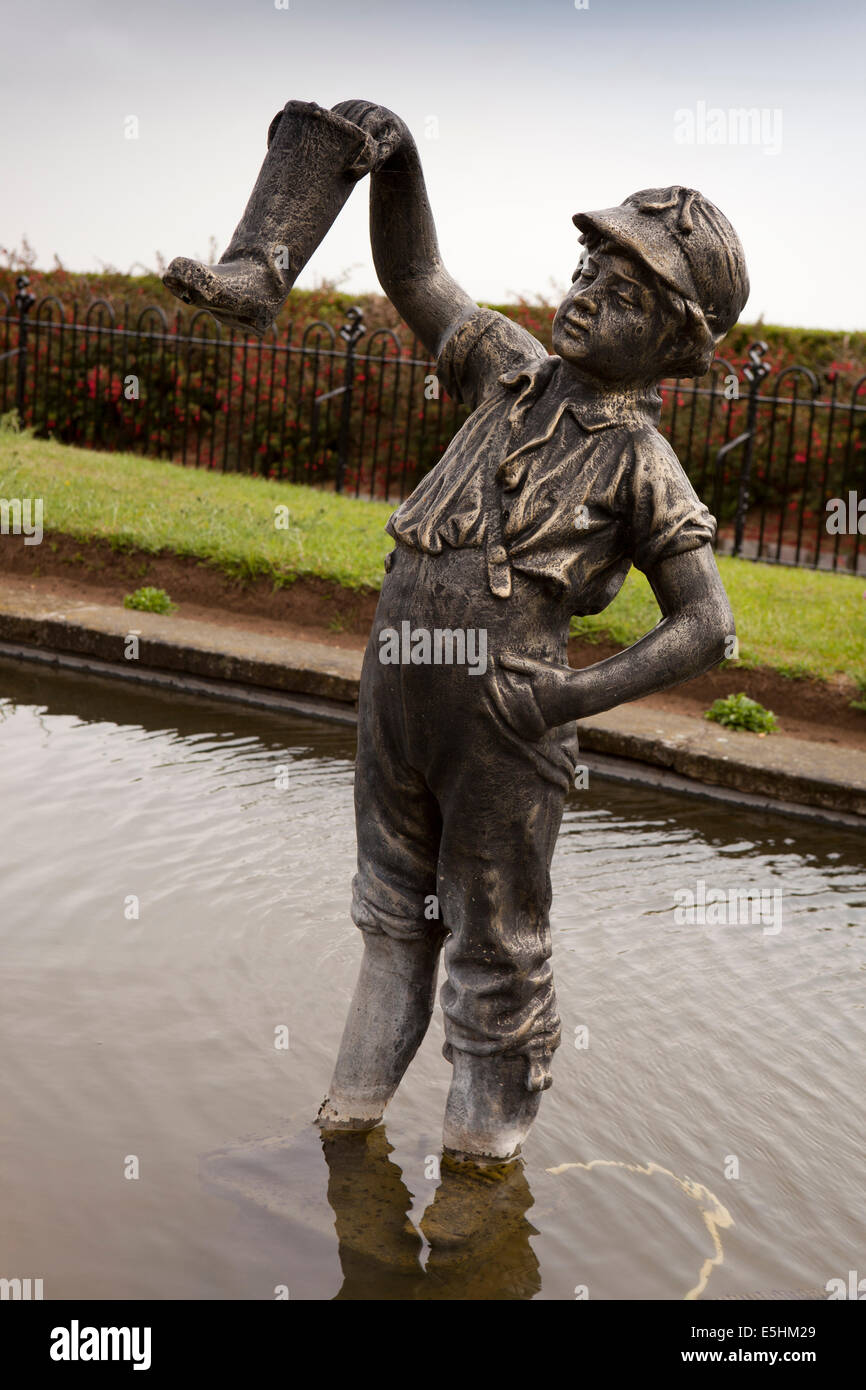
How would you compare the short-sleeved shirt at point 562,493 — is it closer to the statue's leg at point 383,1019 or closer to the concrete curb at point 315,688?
the statue's leg at point 383,1019

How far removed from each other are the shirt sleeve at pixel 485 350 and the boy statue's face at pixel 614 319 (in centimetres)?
23

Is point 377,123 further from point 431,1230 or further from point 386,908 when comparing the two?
point 431,1230

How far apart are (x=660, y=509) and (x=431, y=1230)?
1.46 m

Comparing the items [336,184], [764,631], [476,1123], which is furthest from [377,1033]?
[764,631]

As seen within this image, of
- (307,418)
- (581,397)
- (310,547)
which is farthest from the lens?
(307,418)

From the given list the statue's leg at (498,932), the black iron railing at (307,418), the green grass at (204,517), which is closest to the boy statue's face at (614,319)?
the statue's leg at (498,932)

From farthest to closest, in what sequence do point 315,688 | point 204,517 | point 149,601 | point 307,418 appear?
point 307,418
point 204,517
point 149,601
point 315,688

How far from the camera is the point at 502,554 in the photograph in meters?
2.41

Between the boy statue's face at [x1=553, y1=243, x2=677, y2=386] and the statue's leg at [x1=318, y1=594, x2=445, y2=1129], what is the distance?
0.58m

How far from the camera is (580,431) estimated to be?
2443 millimetres

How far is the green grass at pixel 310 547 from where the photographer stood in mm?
7004

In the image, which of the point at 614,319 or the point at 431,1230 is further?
the point at 431,1230

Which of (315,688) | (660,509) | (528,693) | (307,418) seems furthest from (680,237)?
(307,418)
